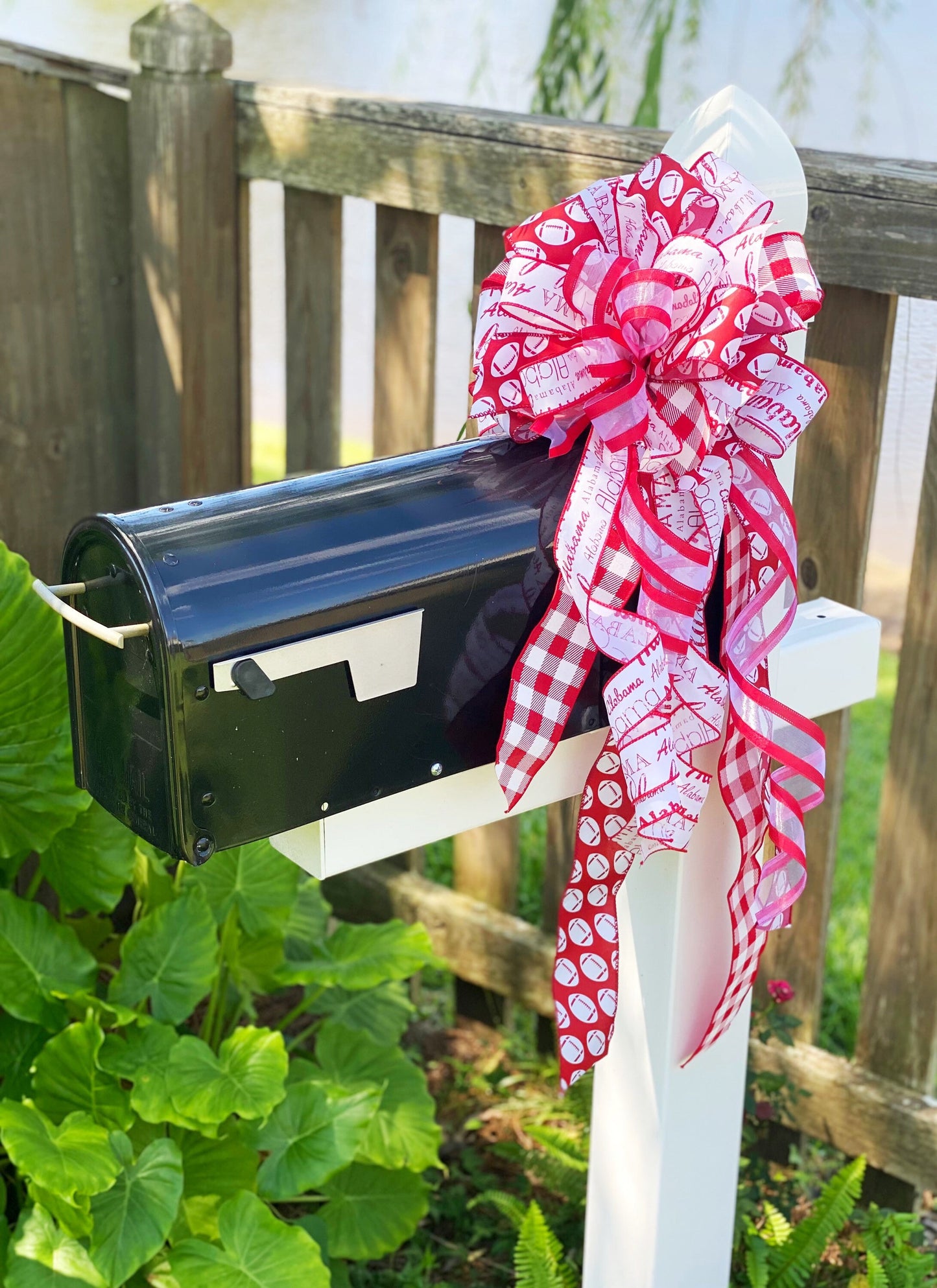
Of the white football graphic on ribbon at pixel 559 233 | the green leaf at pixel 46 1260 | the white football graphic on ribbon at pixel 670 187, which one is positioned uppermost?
the white football graphic on ribbon at pixel 670 187

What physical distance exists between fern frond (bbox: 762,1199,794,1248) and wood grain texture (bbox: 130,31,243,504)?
1395mm

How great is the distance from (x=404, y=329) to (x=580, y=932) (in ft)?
3.96

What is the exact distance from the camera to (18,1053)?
1.77 metres

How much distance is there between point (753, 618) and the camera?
41.3 inches

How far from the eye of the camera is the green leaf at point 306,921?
209 cm

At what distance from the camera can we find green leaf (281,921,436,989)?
1876 millimetres

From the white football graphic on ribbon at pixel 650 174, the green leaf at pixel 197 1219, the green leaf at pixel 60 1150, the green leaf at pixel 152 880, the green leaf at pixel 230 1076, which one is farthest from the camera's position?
the green leaf at pixel 152 880

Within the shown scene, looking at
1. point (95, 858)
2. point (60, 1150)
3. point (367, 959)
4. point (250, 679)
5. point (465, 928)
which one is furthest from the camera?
point (465, 928)

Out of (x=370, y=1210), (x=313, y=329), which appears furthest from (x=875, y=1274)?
(x=313, y=329)

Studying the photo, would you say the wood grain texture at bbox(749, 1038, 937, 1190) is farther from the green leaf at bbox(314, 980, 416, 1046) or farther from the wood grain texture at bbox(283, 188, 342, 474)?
the wood grain texture at bbox(283, 188, 342, 474)

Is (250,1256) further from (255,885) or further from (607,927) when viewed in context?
(607,927)

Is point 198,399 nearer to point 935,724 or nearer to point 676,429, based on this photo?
point 935,724

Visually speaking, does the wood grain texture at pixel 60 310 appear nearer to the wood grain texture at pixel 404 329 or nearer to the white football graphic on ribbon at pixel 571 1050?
the wood grain texture at pixel 404 329

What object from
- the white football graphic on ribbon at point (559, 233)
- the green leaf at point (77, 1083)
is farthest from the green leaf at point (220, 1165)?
the white football graphic on ribbon at point (559, 233)
